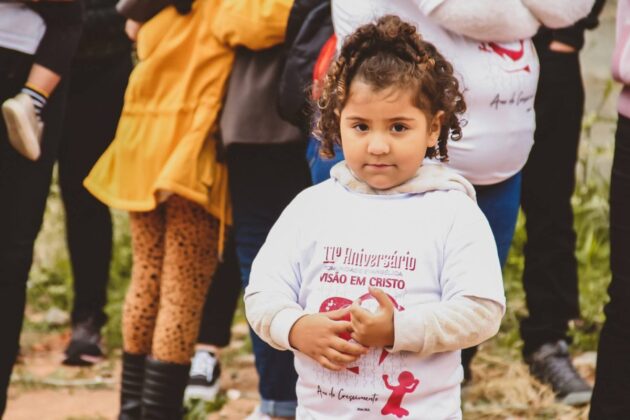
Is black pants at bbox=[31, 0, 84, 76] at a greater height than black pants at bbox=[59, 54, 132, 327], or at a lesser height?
greater

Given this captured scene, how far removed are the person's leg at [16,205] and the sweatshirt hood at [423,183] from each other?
1293 millimetres

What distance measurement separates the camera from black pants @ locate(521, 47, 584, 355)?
4.09m

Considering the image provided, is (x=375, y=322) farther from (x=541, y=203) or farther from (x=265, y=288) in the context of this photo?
(x=541, y=203)

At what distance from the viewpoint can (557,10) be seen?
282cm

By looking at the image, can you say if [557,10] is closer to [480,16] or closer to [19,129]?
[480,16]

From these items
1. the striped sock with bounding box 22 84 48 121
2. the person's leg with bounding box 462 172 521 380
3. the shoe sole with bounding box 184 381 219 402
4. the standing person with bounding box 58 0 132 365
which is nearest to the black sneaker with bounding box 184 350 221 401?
the shoe sole with bounding box 184 381 219 402

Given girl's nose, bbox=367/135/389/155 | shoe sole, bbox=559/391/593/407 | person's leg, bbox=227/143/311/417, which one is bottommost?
shoe sole, bbox=559/391/593/407

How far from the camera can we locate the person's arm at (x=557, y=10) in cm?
279

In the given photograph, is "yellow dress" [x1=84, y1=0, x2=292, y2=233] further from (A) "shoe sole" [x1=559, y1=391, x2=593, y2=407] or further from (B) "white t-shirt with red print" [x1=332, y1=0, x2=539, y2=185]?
(A) "shoe sole" [x1=559, y1=391, x2=593, y2=407]

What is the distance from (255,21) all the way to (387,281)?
124cm

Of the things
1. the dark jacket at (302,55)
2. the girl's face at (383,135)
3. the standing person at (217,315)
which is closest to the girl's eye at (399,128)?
the girl's face at (383,135)

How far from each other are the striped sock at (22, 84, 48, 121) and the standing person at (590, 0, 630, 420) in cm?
157

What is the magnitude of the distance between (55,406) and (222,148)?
1.42 meters

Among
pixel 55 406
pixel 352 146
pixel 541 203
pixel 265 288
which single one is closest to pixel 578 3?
pixel 352 146
